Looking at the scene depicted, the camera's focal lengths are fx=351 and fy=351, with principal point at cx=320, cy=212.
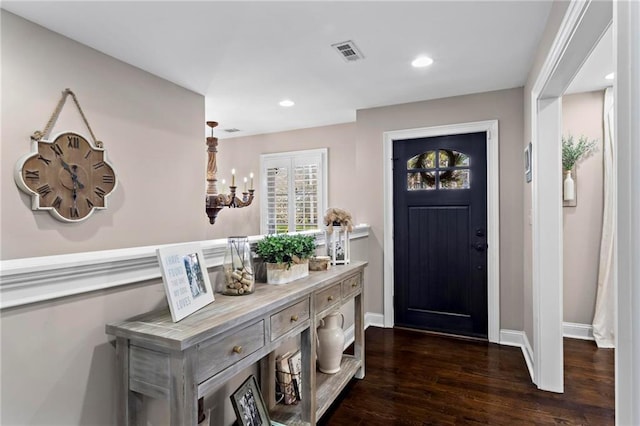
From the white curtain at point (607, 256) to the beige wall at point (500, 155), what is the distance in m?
0.77

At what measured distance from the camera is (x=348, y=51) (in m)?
2.75

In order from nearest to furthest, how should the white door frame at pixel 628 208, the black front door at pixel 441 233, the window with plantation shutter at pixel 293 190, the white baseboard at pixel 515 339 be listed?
the white door frame at pixel 628 208 → the white baseboard at pixel 515 339 → the black front door at pixel 441 233 → the window with plantation shutter at pixel 293 190

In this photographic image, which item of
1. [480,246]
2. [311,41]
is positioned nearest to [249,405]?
[311,41]

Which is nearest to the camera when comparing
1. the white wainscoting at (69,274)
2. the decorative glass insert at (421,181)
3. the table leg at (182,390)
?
the white wainscoting at (69,274)

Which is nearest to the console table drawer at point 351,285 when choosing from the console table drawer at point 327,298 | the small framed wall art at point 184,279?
the console table drawer at point 327,298

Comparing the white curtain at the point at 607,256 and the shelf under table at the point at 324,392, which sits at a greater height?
the white curtain at the point at 607,256

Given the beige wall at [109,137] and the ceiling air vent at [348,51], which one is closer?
the beige wall at [109,137]

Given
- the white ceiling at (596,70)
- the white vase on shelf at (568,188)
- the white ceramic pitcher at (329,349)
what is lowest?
the white ceramic pitcher at (329,349)

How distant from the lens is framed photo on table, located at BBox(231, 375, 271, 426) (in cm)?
168

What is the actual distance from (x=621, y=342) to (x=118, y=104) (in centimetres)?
A: 338

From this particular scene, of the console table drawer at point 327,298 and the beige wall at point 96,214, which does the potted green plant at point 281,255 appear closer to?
the console table drawer at point 327,298

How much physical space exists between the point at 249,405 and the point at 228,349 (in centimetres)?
60

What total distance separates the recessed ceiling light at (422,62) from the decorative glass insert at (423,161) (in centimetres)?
114

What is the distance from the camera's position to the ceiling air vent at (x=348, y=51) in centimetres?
263
